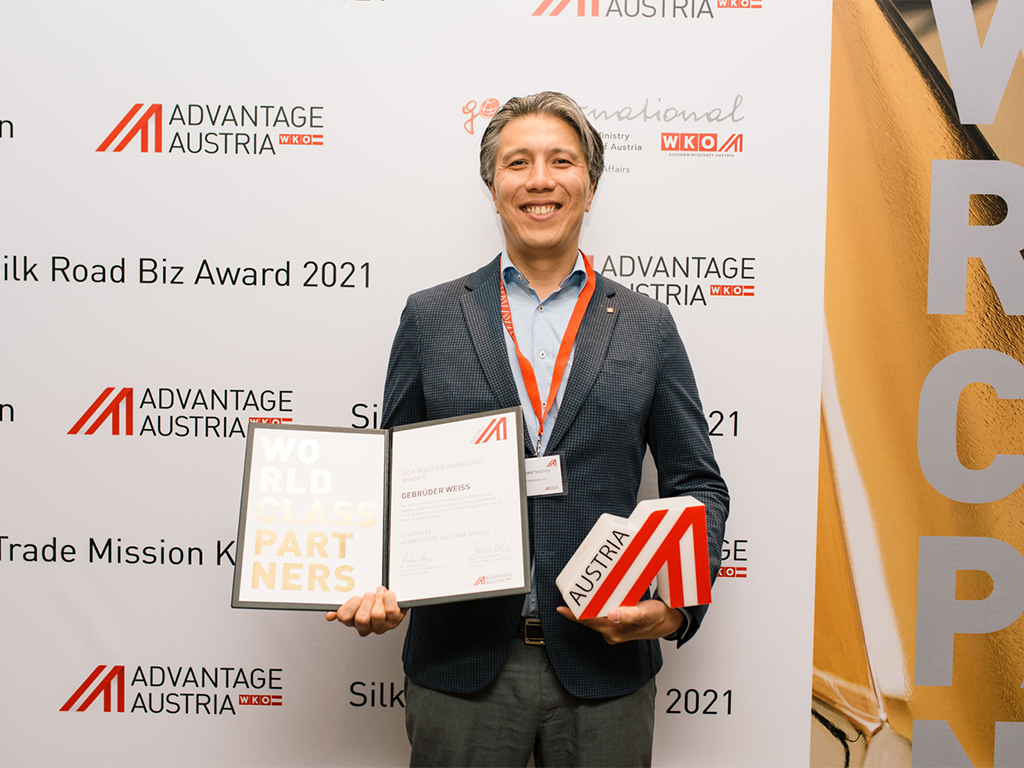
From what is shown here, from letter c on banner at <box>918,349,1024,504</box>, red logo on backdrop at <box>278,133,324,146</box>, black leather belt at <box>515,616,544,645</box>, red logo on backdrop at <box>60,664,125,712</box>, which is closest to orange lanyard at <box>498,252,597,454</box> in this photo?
black leather belt at <box>515,616,544,645</box>

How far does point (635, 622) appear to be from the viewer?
130cm

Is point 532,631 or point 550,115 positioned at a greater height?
point 550,115

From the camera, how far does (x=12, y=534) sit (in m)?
1.98

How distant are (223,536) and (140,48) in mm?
1476

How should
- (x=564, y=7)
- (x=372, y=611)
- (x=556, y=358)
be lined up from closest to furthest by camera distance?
(x=372, y=611) < (x=556, y=358) < (x=564, y=7)

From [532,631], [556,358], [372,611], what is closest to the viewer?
[372,611]

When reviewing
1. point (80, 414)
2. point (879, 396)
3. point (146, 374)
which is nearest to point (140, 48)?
point (146, 374)

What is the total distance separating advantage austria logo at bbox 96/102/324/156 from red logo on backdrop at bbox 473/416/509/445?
3.71 feet

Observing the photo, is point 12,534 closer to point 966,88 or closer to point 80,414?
point 80,414

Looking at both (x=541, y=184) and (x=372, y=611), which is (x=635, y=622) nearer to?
(x=372, y=611)

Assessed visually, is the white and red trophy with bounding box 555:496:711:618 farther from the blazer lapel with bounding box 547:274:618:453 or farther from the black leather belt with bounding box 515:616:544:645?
the blazer lapel with bounding box 547:274:618:453

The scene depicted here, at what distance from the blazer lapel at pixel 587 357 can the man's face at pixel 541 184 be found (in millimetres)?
172

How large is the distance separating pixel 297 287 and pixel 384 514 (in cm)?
90

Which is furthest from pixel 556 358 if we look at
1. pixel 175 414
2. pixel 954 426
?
pixel 954 426
